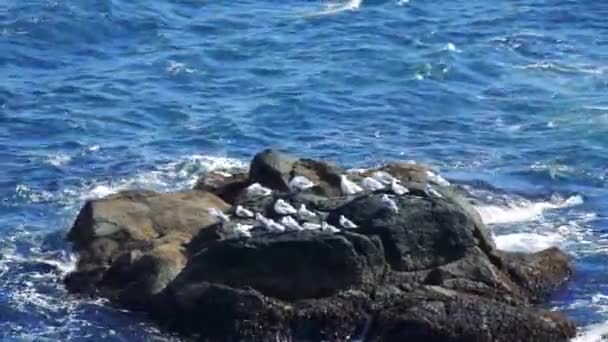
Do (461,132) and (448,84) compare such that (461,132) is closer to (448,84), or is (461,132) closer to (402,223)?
(448,84)

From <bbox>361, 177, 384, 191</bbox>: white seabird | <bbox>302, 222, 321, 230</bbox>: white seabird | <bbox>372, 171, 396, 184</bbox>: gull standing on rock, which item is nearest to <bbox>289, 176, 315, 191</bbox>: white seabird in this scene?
<bbox>361, 177, 384, 191</bbox>: white seabird

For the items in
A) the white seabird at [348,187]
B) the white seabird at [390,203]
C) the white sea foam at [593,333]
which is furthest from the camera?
the white seabird at [348,187]

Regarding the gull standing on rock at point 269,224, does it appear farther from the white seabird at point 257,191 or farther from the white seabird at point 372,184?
the white seabird at point 372,184

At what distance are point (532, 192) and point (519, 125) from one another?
657cm

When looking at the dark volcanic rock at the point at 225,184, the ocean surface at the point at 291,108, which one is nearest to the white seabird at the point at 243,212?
the dark volcanic rock at the point at 225,184

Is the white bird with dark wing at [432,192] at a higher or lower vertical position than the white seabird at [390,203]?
lower

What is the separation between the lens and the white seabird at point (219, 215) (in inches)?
1277

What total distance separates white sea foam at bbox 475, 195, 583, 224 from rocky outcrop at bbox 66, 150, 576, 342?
2.94m

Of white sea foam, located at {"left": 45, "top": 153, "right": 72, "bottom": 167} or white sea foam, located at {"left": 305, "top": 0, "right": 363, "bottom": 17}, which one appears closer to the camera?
white sea foam, located at {"left": 45, "top": 153, "right": 72, "bottom": 167}

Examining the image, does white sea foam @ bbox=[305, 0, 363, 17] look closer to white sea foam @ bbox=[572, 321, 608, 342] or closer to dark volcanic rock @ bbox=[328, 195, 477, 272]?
dark volcanic rock @ bbox=[328, 195, 477, 272]

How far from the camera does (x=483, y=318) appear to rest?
29.1 metres

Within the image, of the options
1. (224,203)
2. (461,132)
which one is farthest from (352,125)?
(224,203)

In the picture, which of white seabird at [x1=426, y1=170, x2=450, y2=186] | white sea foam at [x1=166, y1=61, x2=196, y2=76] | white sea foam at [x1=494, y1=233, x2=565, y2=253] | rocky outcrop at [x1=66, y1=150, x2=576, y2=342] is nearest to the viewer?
rocky outcrop at [x1=66, y1=150, x2=576, y2=342]

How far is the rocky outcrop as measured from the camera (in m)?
29.5
